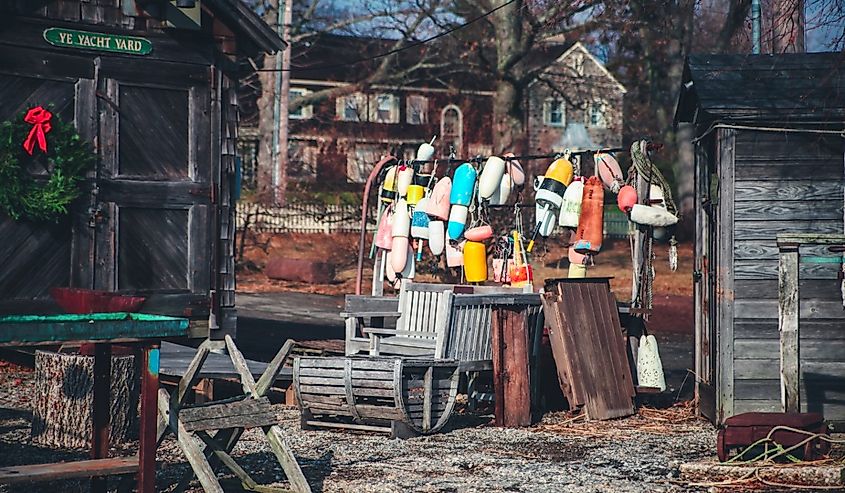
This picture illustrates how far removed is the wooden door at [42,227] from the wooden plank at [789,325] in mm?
7787

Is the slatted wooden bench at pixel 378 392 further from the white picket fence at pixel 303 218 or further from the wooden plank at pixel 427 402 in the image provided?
the white picket fence at pixel 303 218

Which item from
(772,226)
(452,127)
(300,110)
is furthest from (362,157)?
(772,226)

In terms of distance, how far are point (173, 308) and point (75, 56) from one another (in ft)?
10.0

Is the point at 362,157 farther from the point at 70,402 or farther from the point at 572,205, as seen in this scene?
the point at 70,402

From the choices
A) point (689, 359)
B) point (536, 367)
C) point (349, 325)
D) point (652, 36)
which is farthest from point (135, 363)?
point (652, 36)

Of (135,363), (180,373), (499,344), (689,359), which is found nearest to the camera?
(135,363)

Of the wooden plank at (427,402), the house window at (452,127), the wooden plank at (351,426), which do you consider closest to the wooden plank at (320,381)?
the wooden plank at (351,426)

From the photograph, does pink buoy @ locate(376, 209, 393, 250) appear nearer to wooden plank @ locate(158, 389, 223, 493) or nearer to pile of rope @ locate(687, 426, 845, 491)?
pile of rope @ locate(687, 426, 845, 491)

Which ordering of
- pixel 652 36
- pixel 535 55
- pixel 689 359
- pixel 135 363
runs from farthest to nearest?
pixel 535 55, pixel 652 36, pixel 689 359, pixel 135 363

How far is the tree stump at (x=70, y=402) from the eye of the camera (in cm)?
1029

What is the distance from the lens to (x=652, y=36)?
3712 centimetres

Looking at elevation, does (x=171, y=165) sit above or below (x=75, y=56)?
below

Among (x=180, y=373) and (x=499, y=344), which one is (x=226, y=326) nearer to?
(x=180, y=373)

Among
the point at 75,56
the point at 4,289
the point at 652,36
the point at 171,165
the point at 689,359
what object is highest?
the point at 652,36
